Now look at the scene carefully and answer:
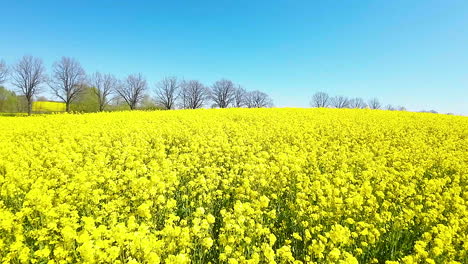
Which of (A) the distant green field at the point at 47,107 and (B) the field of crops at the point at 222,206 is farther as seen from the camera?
(A) the distant green field at the point at 47,107

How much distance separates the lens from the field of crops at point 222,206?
12.4 ft

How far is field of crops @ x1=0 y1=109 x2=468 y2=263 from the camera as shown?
12.4 feet

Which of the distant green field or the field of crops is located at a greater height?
the distant green field

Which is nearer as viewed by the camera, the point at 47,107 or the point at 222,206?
the point at 222,206

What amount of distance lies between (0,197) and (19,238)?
3523 millimetres

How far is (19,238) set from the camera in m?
3.66

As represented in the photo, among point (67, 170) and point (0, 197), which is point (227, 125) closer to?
point (67, 170)

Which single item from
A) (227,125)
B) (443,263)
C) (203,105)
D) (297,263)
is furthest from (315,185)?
(203,105)

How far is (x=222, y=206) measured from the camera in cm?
665

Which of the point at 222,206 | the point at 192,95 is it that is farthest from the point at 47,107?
the point at 222,206

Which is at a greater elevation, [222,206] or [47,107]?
[47,107]

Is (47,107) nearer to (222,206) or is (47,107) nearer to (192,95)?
(192,95)

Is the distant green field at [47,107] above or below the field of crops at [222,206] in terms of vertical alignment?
above

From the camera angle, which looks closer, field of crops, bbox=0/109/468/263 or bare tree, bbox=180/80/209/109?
field of crops, bbox=0/109/468/263
